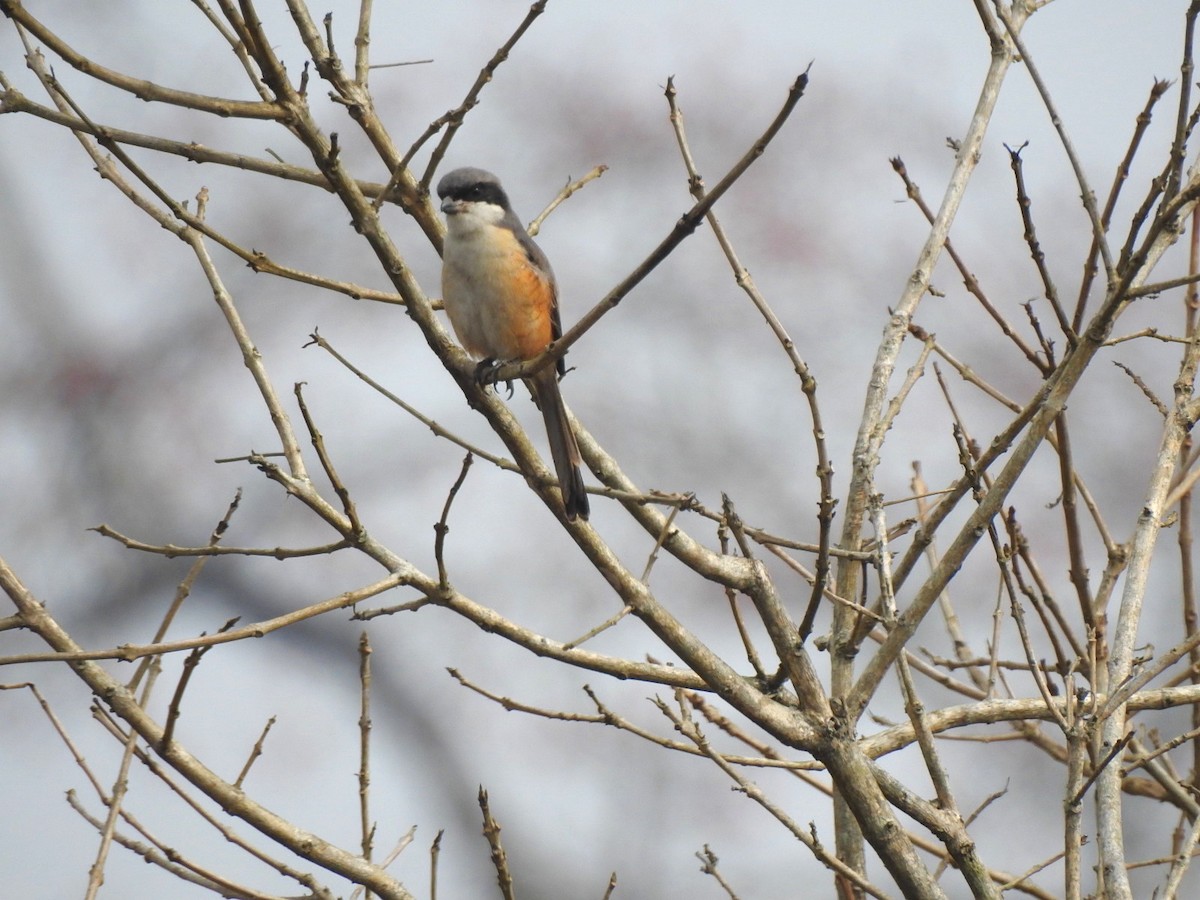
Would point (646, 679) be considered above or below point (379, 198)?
below

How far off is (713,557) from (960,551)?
47 cm

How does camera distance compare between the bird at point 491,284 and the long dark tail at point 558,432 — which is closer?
the long dark tail at point 558,432

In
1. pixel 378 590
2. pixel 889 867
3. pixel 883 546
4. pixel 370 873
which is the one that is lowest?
pixel 370 873

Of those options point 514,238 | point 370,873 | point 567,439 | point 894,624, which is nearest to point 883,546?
point 894,624

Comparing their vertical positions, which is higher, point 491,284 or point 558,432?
point 491,284

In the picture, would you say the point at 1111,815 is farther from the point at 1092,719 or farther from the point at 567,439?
the point at 567,439

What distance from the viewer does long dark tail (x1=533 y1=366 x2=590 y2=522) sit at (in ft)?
8.83

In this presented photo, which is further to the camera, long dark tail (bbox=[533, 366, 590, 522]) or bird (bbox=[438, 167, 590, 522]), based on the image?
bird (bbox=[438, 167, 590, 522])

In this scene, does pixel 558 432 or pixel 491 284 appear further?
pixel 491 284

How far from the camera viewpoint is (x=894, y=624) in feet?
6.90

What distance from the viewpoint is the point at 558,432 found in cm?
283

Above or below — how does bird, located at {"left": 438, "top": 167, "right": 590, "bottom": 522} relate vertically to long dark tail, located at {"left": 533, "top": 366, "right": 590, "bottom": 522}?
above

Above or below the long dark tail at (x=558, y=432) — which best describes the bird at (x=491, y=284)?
above

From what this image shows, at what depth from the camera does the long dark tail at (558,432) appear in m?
2.69
